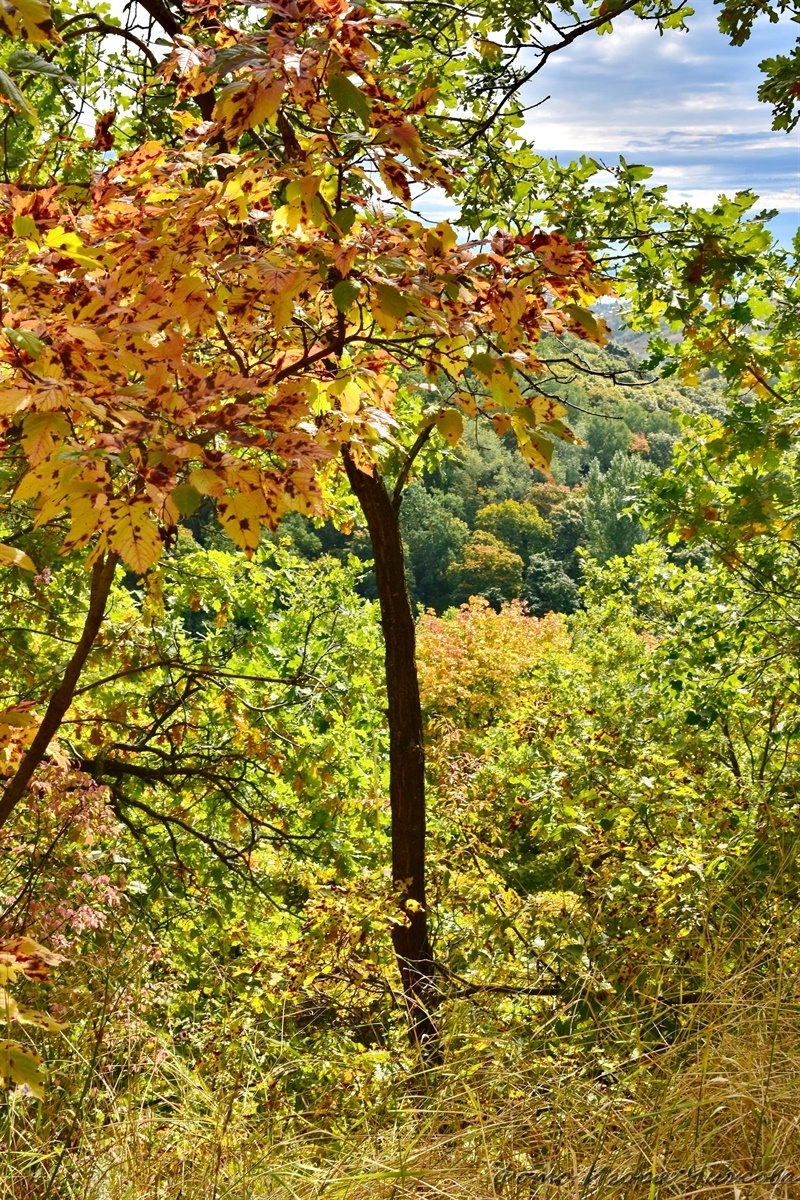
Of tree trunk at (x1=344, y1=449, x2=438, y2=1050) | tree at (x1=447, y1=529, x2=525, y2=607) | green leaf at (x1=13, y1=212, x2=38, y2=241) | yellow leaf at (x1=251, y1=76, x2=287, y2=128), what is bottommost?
tree trunk at (x1=344, y1=449, x2=438, y2=1050)

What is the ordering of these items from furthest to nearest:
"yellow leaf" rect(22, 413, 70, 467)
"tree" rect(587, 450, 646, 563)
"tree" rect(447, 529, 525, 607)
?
1. "tree" rect(587, 450, 646, 563)
2. "tree" rect(447, 529, 525, 607)
3. "yellow leaf" rect(22, 413, 70, 467)

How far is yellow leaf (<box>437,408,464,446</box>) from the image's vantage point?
6.18 feet

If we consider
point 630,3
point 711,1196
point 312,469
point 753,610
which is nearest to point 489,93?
point 630,3

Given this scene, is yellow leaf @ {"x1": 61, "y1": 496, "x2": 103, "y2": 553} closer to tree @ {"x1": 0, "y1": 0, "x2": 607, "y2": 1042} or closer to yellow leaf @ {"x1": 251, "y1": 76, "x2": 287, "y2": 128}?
tree @ {"x1": 0, "y1": 0, "x2": 607, "y2": 1042}

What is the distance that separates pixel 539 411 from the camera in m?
1.84

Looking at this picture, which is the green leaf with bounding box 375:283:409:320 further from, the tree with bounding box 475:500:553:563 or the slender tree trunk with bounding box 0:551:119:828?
the tree with bounding box 475:500:553:563

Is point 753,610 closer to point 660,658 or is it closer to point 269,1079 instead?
point 660,658

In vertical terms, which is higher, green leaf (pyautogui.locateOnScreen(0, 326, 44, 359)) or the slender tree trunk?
green leaf (pyautogui.locateOnScreen(0, 326, 44, 359))

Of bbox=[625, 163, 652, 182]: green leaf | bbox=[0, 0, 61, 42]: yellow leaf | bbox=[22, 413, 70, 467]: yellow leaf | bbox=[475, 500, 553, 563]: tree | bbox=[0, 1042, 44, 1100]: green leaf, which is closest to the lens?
bbox=[0, 0, 61, 42]: yellow leaf

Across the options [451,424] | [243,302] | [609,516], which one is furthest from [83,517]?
[609,516]

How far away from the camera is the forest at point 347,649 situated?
1.63 m

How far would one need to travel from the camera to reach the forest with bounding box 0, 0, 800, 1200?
1633 millimetres

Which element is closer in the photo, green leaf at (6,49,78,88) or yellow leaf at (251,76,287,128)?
green leaf at (6,49,78,88)

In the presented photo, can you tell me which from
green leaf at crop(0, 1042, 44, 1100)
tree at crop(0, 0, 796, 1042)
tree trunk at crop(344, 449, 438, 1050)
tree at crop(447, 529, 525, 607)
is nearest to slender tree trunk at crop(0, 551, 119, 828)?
tree at crop(0, 0, 796, 1042)
